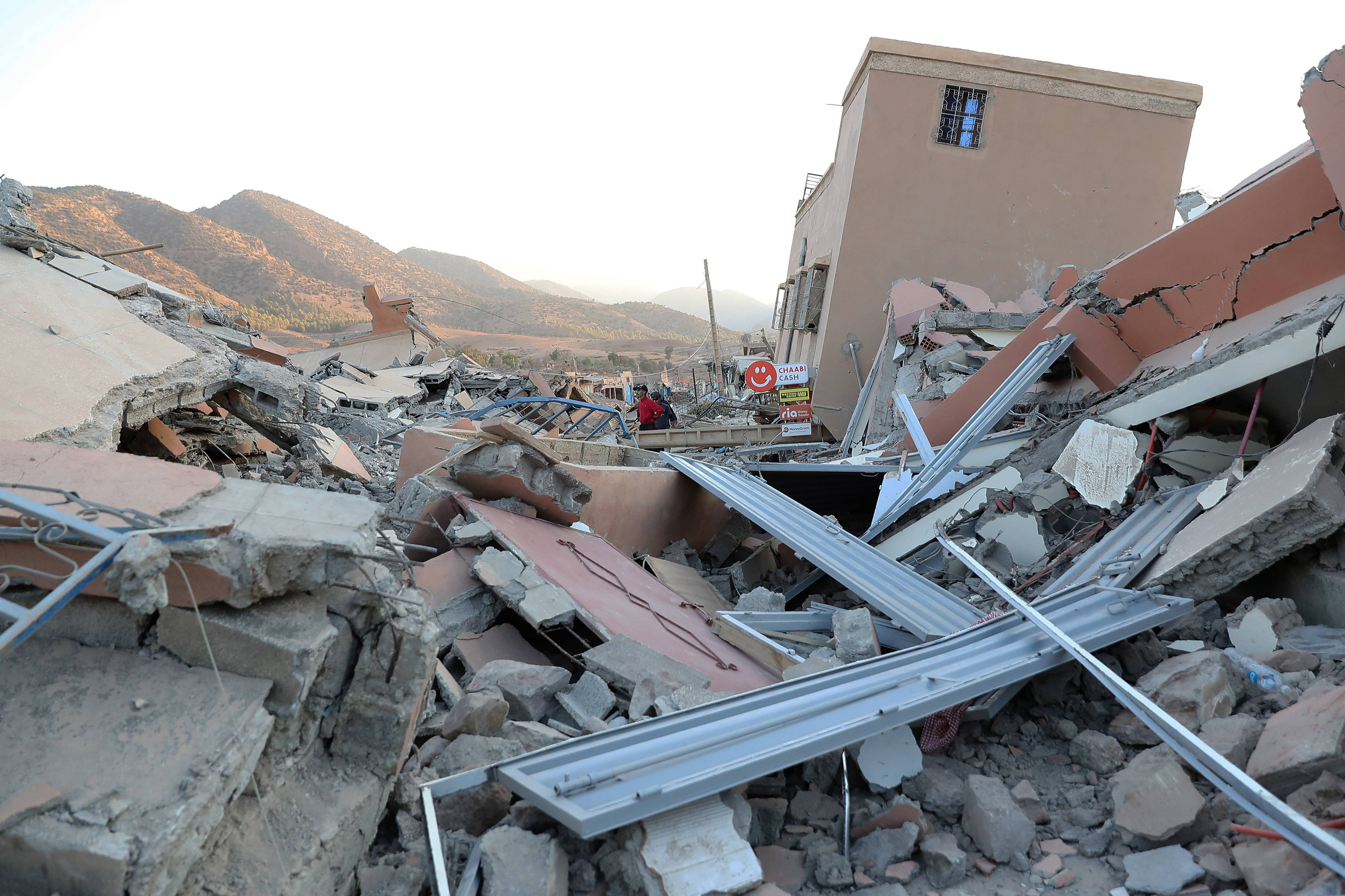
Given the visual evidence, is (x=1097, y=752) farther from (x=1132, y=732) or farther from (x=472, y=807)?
(x=472, y=807)

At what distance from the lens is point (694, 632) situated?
4.38 metres

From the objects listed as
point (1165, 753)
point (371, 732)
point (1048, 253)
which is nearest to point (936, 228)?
point (1048, 253)

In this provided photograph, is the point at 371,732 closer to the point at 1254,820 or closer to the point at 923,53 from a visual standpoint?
the point at 1254,820

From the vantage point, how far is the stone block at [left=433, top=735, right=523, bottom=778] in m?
2.56

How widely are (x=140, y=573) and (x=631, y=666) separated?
81.0 inches

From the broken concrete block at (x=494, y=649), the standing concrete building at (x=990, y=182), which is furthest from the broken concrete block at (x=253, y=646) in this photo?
the standing concrete building at (x=990, y=182)

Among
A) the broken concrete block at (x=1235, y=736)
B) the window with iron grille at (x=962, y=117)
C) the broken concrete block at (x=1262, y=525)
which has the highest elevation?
the window with iron grille at (x=962, y=117)

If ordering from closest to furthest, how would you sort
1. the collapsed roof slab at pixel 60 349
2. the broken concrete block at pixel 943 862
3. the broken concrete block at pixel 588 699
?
1. the broken concrete block at pixel 943 862
2. the broken concrete block at pixel 588 699
3. the collapsed roof slab at pixel 60 349

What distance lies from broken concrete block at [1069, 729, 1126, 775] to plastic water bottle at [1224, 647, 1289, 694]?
619mm

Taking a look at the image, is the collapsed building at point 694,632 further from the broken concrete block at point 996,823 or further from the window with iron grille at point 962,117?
the window with iron grille at point 962,117

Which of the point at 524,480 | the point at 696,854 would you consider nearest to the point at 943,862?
the point at 696,854

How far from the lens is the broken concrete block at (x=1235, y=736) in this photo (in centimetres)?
252

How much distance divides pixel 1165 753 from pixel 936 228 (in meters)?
15.2

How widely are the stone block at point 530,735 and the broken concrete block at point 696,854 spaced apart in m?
0.66
